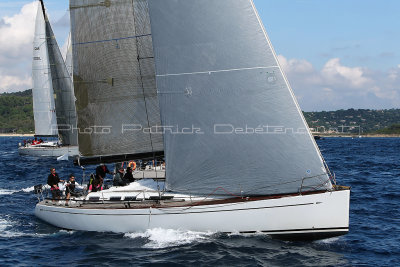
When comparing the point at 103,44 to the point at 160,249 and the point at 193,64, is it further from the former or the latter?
the point at 160,249

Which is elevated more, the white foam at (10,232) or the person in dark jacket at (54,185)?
the person in dark jacket at (54,185)

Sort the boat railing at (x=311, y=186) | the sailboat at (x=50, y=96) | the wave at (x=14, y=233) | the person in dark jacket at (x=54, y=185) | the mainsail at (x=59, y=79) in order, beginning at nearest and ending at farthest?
the boat railing at (x=311, y=186), the wave at (x=14, y=233), the person in dark jacket at (x=54, y=185), the mainsail at (x=59, y=79), the sailboat at (x=50, y=96)

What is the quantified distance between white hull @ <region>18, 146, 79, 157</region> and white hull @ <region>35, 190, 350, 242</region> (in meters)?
37.7

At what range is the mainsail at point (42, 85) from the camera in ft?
163

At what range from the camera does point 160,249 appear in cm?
1450

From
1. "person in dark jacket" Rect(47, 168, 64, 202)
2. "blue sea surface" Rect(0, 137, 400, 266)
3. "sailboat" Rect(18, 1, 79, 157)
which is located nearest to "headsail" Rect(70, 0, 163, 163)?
"person in dark jacket" Rect(47, 168, 64, 202)

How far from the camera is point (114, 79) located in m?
18.4

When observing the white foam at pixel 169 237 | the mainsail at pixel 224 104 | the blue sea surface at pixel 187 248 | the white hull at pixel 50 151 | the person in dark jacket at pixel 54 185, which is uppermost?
the mainsail at pixel 224 104

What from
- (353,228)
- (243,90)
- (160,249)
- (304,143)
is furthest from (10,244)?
(353,228)

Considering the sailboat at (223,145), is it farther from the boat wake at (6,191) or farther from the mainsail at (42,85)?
the mainsail at (42,85)

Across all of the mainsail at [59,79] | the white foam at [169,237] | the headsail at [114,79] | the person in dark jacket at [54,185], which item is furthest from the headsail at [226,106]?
the mainsail at [59,79]

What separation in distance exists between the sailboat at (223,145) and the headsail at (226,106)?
0.11 ft

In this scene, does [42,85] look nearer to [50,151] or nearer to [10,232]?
[50,151]

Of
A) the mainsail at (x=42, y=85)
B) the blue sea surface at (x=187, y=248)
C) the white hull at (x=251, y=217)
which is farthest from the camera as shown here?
the mainsail at (x=42, y=85)
